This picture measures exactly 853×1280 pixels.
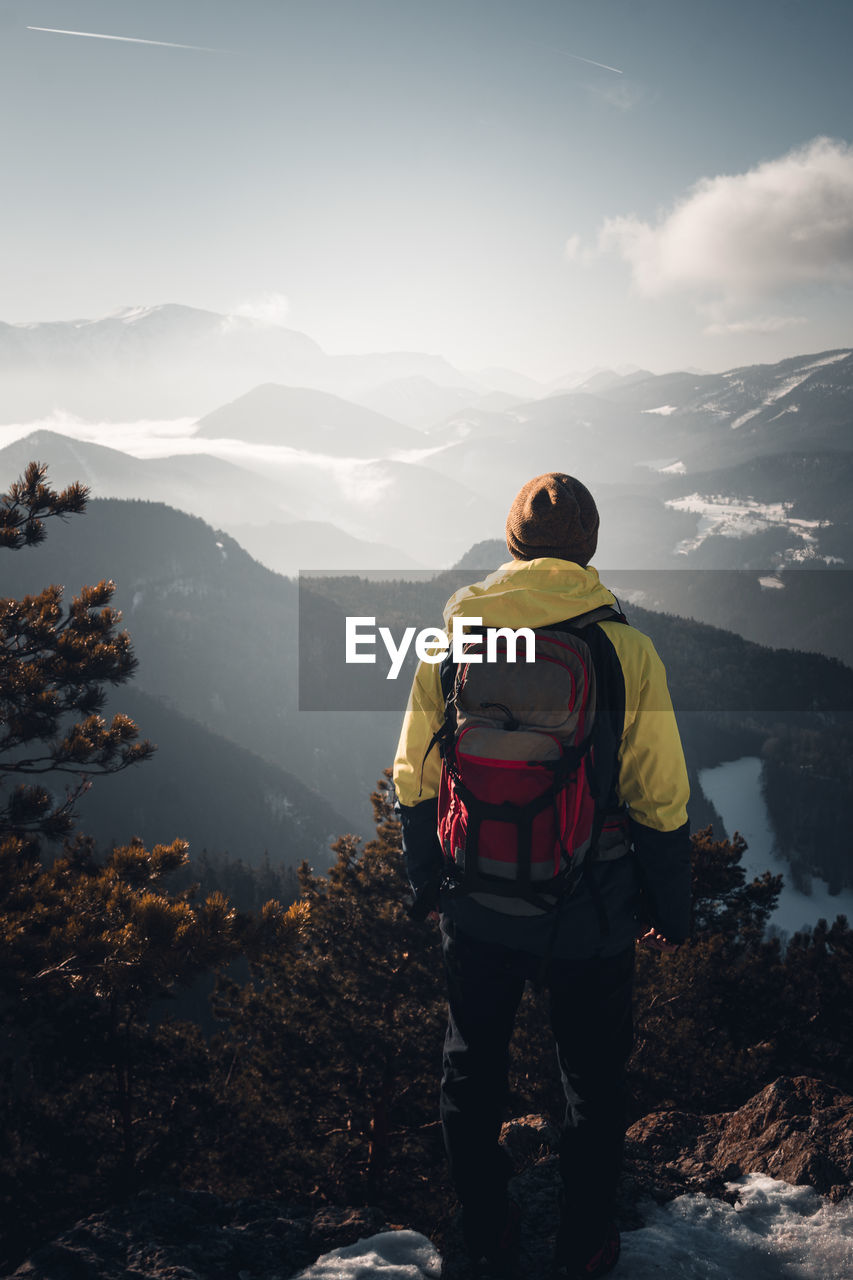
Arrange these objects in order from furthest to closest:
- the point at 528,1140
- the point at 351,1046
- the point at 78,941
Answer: the point at 351,1046, the point at 528,1140, the point at 78,941

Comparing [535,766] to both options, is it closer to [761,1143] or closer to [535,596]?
[535,596]

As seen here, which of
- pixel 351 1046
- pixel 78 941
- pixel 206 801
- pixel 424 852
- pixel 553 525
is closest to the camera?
pixel 553 525

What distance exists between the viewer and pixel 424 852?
3801 mm

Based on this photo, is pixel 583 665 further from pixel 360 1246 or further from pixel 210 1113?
pixel 210 1113

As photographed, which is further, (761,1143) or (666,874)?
(761,1143)

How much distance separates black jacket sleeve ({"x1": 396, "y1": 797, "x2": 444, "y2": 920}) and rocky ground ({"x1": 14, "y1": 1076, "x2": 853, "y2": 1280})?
6.67ft

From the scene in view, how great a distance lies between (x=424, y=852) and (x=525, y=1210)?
2464mm

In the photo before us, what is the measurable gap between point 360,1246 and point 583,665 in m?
3.92

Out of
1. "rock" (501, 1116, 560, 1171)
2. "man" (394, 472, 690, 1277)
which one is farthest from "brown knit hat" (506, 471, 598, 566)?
"rock" (501, 1116, 560, 1171)

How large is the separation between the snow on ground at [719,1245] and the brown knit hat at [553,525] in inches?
149

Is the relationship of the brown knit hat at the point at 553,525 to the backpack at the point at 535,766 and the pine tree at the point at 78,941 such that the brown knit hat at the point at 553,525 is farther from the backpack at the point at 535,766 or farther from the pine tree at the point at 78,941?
the pine tree at the point at 78,941

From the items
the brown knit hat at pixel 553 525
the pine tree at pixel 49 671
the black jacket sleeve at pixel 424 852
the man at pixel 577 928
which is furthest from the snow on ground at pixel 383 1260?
the pine tree at pixel 49 671

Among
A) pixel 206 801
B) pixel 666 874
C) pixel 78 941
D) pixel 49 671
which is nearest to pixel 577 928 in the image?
pixel 666 874

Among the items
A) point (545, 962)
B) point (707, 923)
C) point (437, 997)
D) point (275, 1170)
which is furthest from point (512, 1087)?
point (545, 962)
